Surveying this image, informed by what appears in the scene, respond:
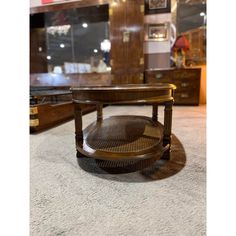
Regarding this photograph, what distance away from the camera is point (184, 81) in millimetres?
4219

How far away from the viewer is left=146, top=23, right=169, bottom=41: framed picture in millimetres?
4562

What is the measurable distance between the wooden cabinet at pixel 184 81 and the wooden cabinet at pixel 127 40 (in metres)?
0.40

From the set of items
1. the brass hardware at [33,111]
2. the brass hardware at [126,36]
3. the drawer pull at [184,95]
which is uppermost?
the brass hardware at [126,36]

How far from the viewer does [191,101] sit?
422cm

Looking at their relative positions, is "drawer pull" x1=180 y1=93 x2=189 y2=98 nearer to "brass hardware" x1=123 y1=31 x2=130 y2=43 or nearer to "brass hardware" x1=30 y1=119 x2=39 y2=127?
"brass hardware" x1=123 y1=31 x2=130 y2=43

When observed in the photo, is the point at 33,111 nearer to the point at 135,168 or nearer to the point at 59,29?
the point at 135,168

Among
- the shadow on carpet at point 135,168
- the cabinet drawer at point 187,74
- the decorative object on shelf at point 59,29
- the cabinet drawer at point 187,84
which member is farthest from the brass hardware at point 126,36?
the shadow on carpet at point 135,168

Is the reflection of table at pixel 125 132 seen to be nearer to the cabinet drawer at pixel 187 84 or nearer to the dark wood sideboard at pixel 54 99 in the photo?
the dark wood sideboard at pixel 54 99

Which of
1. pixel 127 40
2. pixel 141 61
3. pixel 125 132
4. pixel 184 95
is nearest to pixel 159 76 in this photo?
pixel 141 61

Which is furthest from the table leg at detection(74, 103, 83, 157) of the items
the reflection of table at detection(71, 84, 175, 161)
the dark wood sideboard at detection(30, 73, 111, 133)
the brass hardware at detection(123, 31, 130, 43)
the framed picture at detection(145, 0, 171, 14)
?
the framed picture at detection(145, 0, 171, 14)

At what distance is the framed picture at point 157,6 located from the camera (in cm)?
448

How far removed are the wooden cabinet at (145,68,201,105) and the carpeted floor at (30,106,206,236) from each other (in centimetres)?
268

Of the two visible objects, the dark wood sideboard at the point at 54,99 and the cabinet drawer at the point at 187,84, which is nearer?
the dark wood sideboard at the point at 54,99

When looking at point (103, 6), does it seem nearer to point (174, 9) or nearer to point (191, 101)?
point (174, 9)
